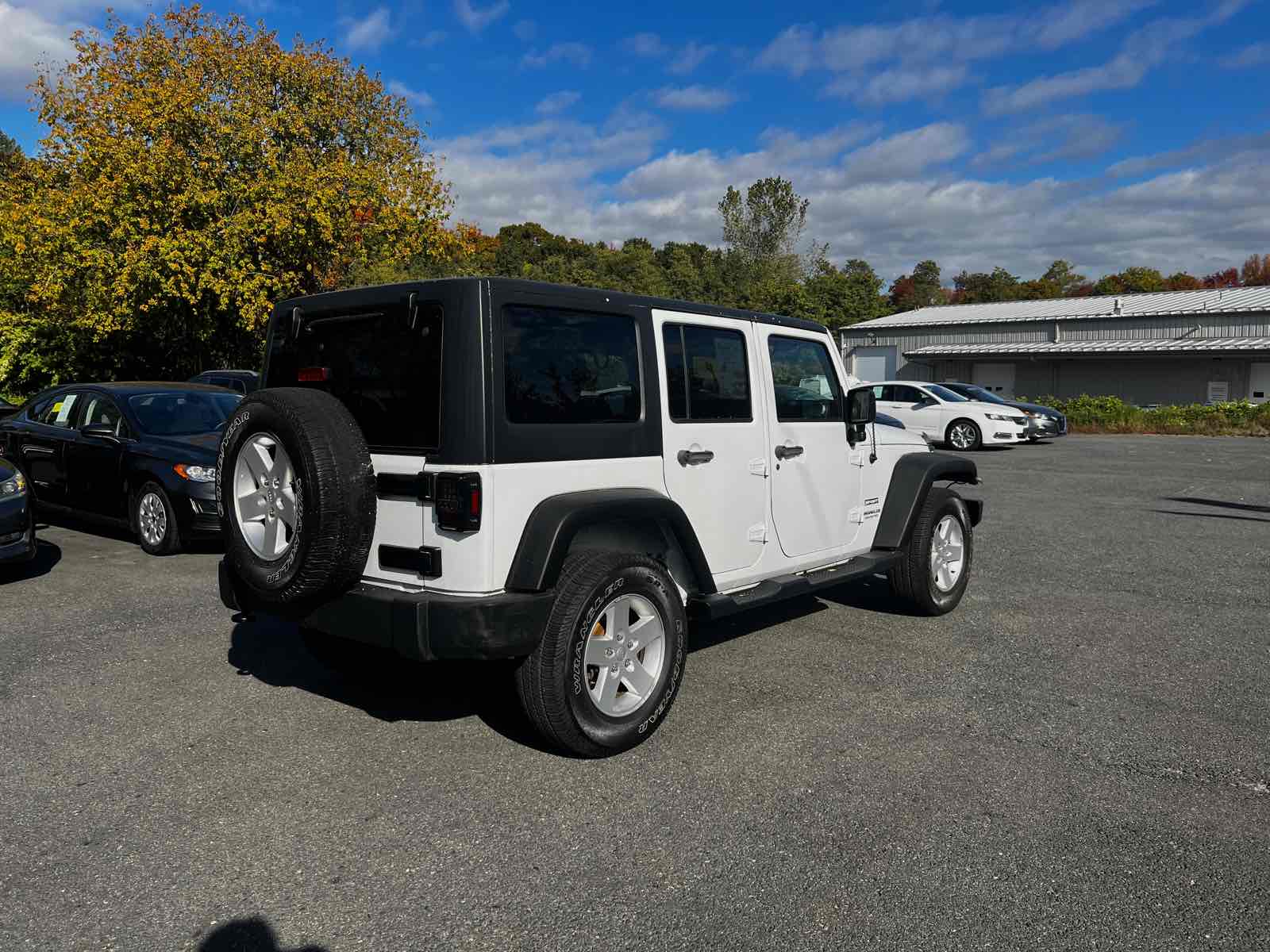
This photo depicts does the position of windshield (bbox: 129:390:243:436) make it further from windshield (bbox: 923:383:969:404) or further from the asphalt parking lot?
windshield (bbox: 923:383:969:404)

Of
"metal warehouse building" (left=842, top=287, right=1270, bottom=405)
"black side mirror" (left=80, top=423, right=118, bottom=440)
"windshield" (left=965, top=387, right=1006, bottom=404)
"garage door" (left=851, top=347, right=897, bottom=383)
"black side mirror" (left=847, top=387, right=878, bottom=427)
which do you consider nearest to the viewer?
"black side mirror" (left=847, top=387, right=878, bottom=427)

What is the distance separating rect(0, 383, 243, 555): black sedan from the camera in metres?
8.46

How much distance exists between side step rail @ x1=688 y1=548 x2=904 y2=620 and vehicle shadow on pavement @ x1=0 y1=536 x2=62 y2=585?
608 centimetres

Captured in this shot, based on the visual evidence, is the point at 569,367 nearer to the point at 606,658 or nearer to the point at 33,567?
the point at 606,658

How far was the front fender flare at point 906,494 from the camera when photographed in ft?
20.3

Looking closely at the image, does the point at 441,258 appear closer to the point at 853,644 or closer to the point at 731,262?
the point at 853,644

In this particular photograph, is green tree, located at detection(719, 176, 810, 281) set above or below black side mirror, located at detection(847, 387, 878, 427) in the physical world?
above

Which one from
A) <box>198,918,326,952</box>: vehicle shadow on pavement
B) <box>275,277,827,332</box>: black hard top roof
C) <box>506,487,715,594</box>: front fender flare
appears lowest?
<box>198,918,326,952</box>: vehicle shadow on pavement

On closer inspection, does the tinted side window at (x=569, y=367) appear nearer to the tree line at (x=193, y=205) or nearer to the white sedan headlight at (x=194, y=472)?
the white sedan headlight at (x=194, y=472)

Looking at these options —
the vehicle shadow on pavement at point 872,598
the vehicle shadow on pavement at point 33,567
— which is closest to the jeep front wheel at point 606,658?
the vehicle shadow on pavement at point 872,598

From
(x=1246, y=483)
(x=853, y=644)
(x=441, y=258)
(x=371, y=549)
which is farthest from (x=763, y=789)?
(x=441, y=258)

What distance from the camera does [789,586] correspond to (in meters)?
5.19

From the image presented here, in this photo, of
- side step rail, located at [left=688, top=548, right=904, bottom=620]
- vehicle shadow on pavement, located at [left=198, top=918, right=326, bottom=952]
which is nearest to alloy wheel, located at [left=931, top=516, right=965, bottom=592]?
side step rail, located at [left=688, top=548, right=904, bottom=620]

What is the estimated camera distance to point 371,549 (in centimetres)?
408
